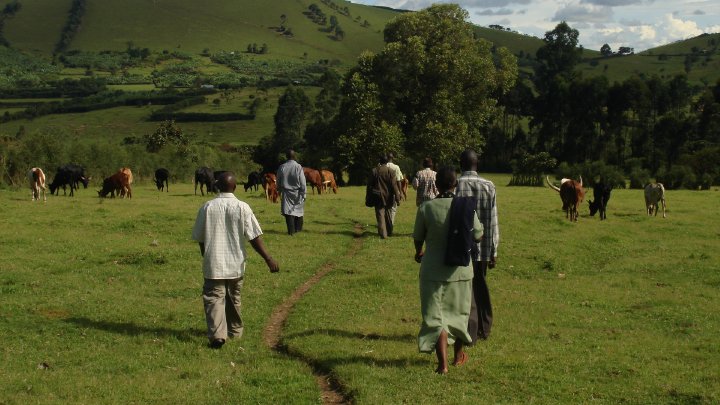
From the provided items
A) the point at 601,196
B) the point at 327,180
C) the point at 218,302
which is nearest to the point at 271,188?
the point at 327,180

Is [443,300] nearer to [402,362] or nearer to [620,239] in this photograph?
[402,362]

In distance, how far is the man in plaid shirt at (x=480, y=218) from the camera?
31.5 ft

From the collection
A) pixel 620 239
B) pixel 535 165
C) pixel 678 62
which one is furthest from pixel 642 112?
pixel 678 62

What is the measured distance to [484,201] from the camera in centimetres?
970

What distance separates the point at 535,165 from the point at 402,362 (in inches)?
1837

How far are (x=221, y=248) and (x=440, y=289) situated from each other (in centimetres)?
299

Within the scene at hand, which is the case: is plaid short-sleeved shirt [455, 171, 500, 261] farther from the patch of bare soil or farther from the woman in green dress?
the patch of bare soil

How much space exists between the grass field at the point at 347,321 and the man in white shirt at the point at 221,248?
476 millimetres

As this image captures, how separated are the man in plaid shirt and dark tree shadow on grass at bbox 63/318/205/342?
12.5 feet

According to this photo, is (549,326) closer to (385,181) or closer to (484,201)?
(484,201)

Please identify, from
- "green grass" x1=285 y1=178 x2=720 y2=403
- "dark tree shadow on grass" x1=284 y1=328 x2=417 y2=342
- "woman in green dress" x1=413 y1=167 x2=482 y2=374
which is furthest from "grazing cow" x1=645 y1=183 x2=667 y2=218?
"woman in green dress" x1=413 y1=167 x2=482 y2=374

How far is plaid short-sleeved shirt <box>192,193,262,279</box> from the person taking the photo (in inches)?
381

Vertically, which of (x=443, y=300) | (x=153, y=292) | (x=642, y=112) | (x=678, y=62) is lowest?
(x=153, y=292)

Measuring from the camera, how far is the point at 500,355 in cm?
943
